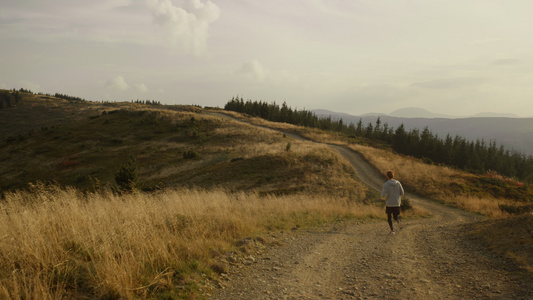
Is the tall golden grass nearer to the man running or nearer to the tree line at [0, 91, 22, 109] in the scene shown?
the man running

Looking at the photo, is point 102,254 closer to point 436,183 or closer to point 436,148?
point 436,183

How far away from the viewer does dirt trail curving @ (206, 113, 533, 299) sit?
17.0 feet

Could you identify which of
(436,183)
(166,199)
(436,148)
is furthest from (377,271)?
(436,148)

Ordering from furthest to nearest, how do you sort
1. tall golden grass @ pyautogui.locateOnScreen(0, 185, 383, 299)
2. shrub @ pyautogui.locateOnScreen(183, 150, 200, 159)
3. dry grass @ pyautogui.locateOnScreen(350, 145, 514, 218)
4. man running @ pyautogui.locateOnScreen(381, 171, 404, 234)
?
shrub @ pyautogui.locateOnScreen(183, 150, 200, 159), dry grass @ pyautogui.locateOnScreen(350, 145, 514, 218), man running @ pyautogui.locateOnScreen(381, 171, 404, 234), tall golden grass @ pyautogui.locateOnScreen(0, 185, 383, 299)

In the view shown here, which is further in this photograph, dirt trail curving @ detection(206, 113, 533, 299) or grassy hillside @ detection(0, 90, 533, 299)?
dirt trail curving @ detection(206, 113, 533, 299)

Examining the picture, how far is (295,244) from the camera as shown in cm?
879

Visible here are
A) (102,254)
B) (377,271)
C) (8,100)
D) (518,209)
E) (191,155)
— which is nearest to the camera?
(102,254)

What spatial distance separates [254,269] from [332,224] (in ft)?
24.7

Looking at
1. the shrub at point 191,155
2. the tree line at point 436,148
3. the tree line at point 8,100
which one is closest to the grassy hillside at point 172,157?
the shrub at point 191,155

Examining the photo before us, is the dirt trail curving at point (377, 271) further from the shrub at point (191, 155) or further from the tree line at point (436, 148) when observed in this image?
the tree line at point (436, 148)

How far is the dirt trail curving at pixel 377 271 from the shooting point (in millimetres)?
5188

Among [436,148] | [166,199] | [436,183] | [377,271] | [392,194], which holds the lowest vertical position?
[436,183]

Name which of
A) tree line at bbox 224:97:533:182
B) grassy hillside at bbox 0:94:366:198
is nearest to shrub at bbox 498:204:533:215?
grassy hillside at bbox 0:94:366:198

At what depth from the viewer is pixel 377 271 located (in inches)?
254
